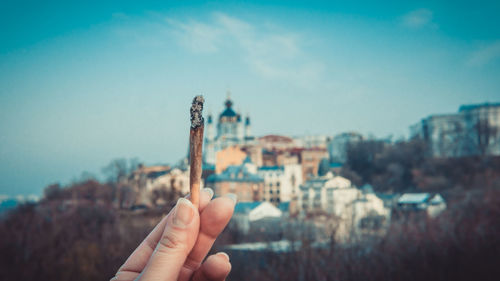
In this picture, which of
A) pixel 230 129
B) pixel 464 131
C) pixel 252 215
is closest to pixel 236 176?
pixel 252 215

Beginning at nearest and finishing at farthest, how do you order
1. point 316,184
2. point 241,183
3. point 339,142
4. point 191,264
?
point 191,264, point 316,184, point 241,183, point 339,142

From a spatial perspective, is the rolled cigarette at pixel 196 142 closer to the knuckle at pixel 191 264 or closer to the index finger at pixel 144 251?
the index finger at pixel 144 251

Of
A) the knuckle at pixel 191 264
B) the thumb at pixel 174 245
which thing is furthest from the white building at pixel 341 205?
the thumb at pixel 174 245

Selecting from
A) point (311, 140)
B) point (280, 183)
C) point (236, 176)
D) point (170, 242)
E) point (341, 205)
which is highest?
point (311, 140)

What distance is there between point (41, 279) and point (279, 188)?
Result: 17810mm

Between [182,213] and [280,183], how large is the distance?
25.2 meters

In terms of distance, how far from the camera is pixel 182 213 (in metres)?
1.06

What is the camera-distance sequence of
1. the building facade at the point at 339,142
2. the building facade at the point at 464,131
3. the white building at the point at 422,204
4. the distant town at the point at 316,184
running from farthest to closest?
the building facade at the point at 339,142
the building facade at the point at 464,131
the distant town at the point at 316,184
the white building at the point at 422,204

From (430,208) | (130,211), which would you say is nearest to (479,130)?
(430,208)

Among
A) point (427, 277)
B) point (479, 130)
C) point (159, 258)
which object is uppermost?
point (479, 130)

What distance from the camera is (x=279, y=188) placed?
2569cm

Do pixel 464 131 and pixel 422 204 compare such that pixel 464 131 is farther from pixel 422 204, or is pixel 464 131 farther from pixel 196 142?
pixel 196 142

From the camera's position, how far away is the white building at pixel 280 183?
955 inches

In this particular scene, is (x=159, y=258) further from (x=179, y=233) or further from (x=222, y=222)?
(x=222, y=222)
